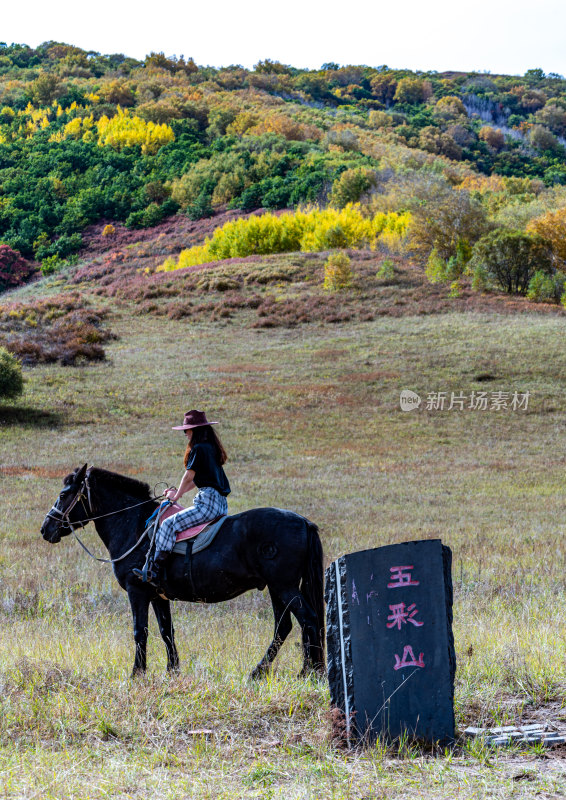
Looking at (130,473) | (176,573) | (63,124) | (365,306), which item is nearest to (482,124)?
(63,124)

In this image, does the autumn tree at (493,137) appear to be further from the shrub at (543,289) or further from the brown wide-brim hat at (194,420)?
the brown wide-brim hat at (194,420)

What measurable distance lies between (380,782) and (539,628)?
3643 millimetres

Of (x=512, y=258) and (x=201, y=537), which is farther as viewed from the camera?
(x=512, y=258)

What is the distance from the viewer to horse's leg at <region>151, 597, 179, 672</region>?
6.39m

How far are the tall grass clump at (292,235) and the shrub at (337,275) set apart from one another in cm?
1887

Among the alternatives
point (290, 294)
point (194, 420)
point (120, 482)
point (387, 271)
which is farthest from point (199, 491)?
point (387, 271)

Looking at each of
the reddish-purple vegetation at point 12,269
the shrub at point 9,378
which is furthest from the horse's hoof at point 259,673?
the reddish-purple vegetation at point 12,269

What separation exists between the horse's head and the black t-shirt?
4.39 feet

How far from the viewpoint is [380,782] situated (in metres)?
3.87

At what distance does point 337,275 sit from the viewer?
56.3 metres

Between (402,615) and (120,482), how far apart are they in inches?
141

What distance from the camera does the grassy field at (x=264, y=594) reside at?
4.16 metres

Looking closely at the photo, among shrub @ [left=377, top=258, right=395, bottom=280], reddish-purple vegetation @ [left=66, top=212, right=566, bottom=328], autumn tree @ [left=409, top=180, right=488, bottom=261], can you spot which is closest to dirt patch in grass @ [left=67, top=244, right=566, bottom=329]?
reddish-purple vegetation @ [left=66, top=212, right=566, bottom=328]

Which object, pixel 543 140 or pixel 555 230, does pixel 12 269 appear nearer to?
pixel 555 230
